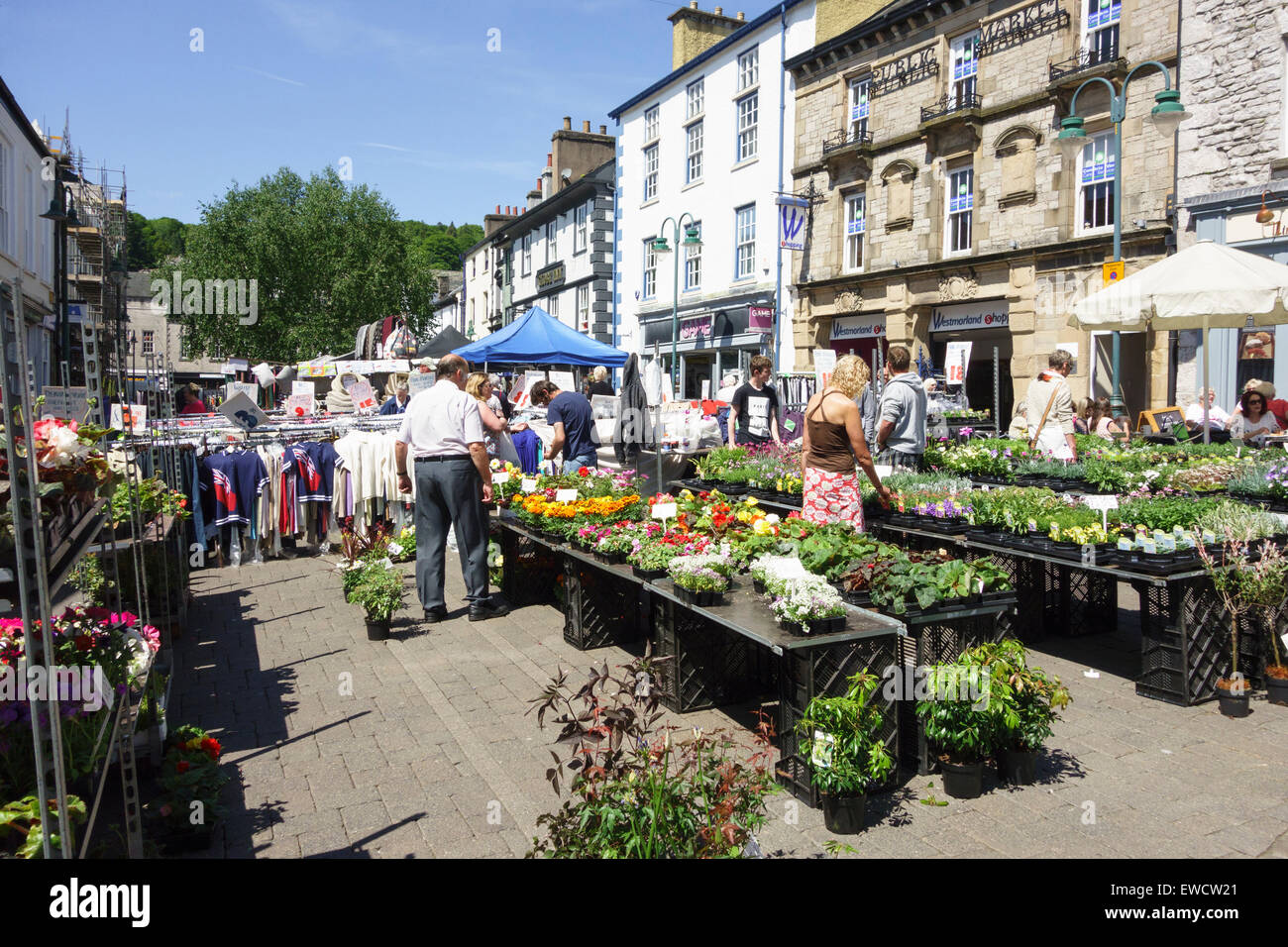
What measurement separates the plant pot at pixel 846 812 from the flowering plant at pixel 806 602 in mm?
771

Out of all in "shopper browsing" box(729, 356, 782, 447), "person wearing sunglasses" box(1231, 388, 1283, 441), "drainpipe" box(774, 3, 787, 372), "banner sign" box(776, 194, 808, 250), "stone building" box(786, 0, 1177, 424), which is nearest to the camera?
"person wearing sunglasses" box(1231, 388, 1283, 441)

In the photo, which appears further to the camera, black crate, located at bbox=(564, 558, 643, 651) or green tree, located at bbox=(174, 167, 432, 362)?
green tree, located at bbox=(174, 167, 432, 362)

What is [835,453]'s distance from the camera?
634 cm

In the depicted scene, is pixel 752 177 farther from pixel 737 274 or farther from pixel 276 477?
pixel 276 477

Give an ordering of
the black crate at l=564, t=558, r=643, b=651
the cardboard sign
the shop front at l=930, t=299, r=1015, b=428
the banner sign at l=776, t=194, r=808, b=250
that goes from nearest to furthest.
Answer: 1. the black crate at l=564, t=558, r=643, b=651
2. the cardboard sign
3. the shop front at l=930, t=299, r=1015, b=428
4. the banner sign at l=776, t=194, r=808, b=250

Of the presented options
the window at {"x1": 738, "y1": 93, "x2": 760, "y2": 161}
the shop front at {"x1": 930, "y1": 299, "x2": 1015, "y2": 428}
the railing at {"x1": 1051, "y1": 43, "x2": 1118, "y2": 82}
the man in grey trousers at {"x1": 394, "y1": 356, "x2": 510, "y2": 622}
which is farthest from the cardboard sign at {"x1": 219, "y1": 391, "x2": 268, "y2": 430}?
the window at {"x1": 738, "y1": 93, "x2": 760, "y2": 161}

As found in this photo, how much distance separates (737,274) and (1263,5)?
560 inches

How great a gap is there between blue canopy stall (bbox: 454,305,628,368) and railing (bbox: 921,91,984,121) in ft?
32.2

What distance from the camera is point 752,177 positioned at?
25625 mm

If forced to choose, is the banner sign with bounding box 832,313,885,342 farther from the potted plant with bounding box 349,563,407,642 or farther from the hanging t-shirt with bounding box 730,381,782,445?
the potted plant with bounding box 349,563,407,642

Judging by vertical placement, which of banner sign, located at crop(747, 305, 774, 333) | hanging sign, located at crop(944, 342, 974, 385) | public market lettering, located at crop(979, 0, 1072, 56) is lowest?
hanging sign, located at crop(944, 342, 974, 385)

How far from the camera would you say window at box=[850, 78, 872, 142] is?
2244cm

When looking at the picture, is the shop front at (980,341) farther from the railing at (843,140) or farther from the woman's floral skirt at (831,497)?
the woman's floral skirt at (831,497)
